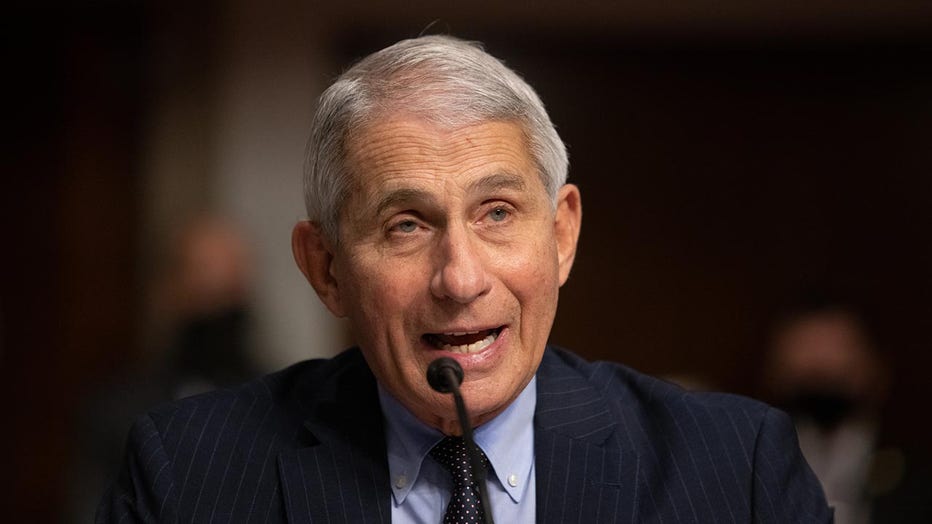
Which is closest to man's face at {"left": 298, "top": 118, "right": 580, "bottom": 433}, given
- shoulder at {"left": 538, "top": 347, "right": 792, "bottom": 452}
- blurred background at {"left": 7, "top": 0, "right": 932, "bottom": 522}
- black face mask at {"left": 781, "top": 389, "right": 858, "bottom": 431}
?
shoulder at {"left": 538, "top": 347, "right": 792, "bottom": 452}

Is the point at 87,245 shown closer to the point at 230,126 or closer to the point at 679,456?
the point at 230,126

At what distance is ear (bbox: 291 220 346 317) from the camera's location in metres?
2.04

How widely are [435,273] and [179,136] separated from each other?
378cm

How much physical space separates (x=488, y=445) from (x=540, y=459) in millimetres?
90

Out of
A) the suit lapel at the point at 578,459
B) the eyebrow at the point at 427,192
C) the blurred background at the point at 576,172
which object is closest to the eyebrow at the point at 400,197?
the eyebrow at the point at 427,192

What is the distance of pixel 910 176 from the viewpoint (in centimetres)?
562

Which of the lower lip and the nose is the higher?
the nose

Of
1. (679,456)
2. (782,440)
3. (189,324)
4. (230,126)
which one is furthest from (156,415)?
(230,126)

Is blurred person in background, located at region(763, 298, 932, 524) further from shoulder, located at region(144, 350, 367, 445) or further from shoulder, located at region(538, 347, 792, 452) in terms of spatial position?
shoulder, located at region(144, 350, 367, 445)

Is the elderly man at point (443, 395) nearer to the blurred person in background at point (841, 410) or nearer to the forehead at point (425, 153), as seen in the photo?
the forehead at point (425, 153)

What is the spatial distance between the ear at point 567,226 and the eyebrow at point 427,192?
208 millimetres

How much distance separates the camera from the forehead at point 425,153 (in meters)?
1.84

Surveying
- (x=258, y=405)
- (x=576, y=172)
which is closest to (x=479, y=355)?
(x=258, y=405)

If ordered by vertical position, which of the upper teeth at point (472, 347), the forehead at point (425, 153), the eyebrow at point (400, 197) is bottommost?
the upper teeth at point (472, 347)
